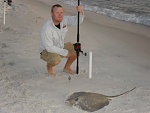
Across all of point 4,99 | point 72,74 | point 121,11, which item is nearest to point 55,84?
point 72,74

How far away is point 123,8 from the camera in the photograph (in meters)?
12.4

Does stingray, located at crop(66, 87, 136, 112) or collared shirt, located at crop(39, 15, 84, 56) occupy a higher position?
collared shirt, located at crop(39, 15, 84, 56)

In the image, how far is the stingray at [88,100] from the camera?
12.0 ft

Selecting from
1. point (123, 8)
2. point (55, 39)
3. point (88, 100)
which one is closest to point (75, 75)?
point (55, 39)

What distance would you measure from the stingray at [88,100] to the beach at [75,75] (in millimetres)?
58

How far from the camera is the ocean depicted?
1053 cm

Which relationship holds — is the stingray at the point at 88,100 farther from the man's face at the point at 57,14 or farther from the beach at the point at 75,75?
the man's face at the point at 57,14

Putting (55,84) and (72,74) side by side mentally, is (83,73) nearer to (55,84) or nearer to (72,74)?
(72,74)

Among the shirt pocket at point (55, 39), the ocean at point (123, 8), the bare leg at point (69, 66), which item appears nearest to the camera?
the shirt pocket at point (55, 39)

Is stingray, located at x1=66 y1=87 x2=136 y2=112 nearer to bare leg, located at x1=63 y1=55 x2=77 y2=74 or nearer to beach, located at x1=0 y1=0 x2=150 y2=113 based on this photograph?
beach, located at x1=0 y1=0 x2=150 y2=113

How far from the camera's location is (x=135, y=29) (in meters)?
9.02

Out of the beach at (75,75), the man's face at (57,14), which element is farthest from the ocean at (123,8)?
the man's face at (57,14)

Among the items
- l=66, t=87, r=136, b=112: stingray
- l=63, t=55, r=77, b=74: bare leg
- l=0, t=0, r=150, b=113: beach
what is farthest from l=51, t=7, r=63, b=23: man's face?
l=66, t=87, r=136, b=112: stingray

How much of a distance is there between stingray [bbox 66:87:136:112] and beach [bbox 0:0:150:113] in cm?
6
